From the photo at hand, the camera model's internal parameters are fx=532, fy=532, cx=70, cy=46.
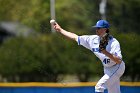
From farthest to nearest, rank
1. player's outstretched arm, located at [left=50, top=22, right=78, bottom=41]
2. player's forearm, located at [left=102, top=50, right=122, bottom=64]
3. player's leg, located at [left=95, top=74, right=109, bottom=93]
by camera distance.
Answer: player's outstretched arm, located at [left=50, top=22, right=78, bottom=41]
player's leg, located at [left=95, top=74, right=109, bottom=93]
player's forearm, located at [left=102, top=50, right=122, bottom=64]

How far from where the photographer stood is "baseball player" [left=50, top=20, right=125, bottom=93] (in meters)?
7.88

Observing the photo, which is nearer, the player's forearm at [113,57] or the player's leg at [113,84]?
the player's forearm at [113,57]

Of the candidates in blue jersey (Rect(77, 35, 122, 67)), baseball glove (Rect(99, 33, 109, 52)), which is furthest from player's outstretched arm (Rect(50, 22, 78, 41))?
baseball glove (Rect(99, 33, 109, 52))

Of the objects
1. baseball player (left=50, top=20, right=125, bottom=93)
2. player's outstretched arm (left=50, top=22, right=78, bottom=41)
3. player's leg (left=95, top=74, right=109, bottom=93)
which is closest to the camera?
baseball player (left=50, top=20, right=125, bottom=93)

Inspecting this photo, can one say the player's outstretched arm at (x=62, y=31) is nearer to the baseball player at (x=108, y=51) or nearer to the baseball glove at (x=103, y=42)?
the baseball player at (x=108, y=51)

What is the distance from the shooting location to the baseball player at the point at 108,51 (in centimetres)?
788

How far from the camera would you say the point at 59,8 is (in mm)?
32688

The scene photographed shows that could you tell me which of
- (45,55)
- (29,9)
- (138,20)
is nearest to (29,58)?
(45,55)

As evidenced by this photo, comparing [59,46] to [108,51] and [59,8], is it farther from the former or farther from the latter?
[108,51]

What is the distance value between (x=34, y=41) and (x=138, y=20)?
32.1ft

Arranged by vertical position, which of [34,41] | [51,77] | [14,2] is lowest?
[51,77]

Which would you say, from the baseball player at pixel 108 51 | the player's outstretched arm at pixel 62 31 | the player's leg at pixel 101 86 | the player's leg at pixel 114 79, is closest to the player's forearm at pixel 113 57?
the baseball player at pixel 108 51

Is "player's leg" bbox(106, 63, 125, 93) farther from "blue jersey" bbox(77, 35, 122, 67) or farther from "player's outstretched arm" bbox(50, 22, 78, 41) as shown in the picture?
"player's outstretched arm" bbox(50, 22, 78, 41)

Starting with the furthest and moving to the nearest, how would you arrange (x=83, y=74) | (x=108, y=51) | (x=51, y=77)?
(x=83, y=74), (x=51, y=77), (x=108, y=51)
